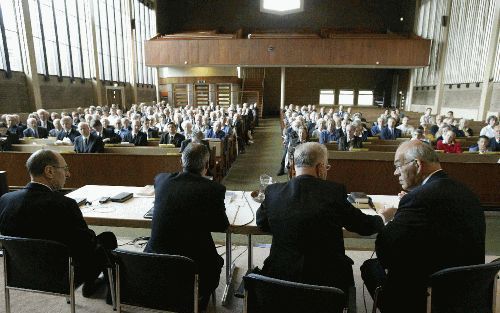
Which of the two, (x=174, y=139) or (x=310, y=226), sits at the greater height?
(x=310, y=226)

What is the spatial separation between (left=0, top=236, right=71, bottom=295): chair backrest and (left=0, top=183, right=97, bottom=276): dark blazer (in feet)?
0.33

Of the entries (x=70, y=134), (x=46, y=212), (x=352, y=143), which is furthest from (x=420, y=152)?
(x=70, y=134)

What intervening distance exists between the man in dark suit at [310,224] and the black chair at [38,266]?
1313mm

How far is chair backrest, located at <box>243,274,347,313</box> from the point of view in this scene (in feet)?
4.85

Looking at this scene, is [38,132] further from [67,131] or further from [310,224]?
[310,224]

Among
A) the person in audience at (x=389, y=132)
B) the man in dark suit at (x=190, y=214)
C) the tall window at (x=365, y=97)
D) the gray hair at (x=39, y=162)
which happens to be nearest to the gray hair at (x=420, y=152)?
the man in dark suit at (x=190, y=214)

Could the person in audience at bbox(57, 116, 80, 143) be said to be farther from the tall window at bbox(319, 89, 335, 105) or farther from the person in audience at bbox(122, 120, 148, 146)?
the tall window at bbox(319, 89, 335, 105)

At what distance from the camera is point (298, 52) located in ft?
51.9

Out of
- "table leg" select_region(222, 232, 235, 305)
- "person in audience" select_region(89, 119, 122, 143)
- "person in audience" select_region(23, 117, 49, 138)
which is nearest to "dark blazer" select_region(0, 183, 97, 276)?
"table leg" select_region(222, 232, 235, 305)

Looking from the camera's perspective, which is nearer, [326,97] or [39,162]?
[39,162]

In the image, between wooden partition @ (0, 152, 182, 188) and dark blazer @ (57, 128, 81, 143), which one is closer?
wooden partition @ (0, 152, 182, 188)

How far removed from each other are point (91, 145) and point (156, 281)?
4.55 meters

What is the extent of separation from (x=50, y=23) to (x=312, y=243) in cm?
1461

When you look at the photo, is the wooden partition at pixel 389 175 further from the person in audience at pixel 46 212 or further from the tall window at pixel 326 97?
the tall window at pixel 326 97
